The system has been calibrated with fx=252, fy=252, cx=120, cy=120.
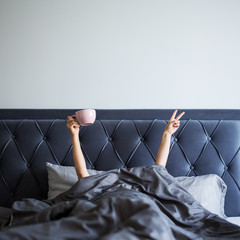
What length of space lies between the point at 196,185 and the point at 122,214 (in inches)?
31.6

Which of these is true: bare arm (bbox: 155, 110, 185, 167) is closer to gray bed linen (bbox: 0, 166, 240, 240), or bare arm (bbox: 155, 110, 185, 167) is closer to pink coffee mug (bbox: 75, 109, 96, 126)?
gray bed linen (bbox: 0, 166, 240, 240)

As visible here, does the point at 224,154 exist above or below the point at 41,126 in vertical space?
below

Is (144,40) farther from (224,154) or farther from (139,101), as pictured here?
(224,154)

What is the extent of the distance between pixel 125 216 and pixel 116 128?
0.99 metres

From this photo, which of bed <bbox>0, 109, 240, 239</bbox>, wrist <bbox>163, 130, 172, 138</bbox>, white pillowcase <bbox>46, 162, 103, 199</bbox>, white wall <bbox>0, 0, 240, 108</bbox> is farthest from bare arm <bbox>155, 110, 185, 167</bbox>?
white pillowcase <bbox>46, 162, 103, 199</bbox>

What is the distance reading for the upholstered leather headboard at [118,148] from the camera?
1763mm

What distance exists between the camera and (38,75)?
2104mm

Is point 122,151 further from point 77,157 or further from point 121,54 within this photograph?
point 121,54

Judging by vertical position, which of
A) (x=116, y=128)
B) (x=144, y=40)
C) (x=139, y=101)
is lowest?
(x=116, y=128)

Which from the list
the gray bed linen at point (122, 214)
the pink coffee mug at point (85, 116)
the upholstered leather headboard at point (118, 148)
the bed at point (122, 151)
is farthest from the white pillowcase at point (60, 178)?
the pink coffee mug at point (85, 116)

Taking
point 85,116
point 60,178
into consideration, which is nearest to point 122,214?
point 85,116

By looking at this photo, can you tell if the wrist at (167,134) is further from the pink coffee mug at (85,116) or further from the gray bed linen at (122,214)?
the pink coffee mug at (85,116)

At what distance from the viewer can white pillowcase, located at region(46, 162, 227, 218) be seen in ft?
5.00

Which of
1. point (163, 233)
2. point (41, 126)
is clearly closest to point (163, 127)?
point (41, 126)
